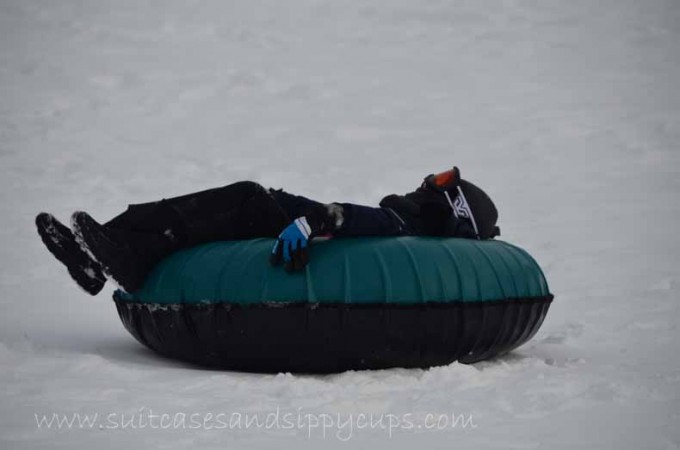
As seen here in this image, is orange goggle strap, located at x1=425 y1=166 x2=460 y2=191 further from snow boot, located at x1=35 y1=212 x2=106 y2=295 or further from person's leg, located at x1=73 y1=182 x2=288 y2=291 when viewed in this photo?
snow boot, located at x1=35 y1=212 x2=106 y2=295

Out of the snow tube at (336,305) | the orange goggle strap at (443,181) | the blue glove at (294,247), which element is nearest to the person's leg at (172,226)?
the snow tube at (336,305)

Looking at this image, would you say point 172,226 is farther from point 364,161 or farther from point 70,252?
point 364,161

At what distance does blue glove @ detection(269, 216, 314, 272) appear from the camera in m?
3.87

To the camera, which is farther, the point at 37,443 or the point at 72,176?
→ the point at 72,176

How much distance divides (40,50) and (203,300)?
1131 cm

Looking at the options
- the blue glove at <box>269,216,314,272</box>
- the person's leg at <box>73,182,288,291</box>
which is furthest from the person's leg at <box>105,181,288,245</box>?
the blue glove at <box>269,216,314,272</box>

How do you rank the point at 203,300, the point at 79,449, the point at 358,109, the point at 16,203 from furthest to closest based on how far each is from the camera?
the point at 358,109 < the point at 16,203 < the point at 203,300 < the point at 79,449

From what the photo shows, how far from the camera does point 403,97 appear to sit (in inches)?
519

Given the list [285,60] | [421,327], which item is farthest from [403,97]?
[421,327]

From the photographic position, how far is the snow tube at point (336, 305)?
3850 mm

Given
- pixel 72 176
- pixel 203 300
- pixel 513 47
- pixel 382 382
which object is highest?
pixel 513 47

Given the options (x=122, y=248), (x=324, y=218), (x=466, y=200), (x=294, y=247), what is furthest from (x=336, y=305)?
(x=466, y=200)

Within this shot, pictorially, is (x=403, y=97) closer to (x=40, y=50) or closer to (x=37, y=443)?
(x=40, y=50)

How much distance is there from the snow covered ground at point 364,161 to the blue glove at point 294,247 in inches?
18.4
